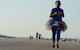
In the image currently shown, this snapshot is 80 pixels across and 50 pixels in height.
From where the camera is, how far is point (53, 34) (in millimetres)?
13352

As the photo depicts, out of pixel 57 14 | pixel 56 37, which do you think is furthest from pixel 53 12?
pixel 56 37

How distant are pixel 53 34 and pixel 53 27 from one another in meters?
0.31

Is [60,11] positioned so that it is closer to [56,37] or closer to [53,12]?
[53,12]

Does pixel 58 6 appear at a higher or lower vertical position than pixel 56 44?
higher

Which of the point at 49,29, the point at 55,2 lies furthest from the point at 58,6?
the point at 49,29

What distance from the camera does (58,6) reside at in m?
13.3

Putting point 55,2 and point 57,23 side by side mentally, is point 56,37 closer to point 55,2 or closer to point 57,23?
point 57,23

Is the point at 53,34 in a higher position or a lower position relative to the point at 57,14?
lower

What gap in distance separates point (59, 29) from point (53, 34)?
34 centimetres

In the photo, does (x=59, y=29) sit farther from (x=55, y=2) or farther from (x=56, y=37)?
(x=55, y=2)

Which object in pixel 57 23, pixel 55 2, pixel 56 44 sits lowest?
pixel 56 44

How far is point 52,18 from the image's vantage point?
44.0 feet

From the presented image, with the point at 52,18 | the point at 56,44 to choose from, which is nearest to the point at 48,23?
the point at 52,18

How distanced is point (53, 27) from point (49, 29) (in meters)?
0.19
